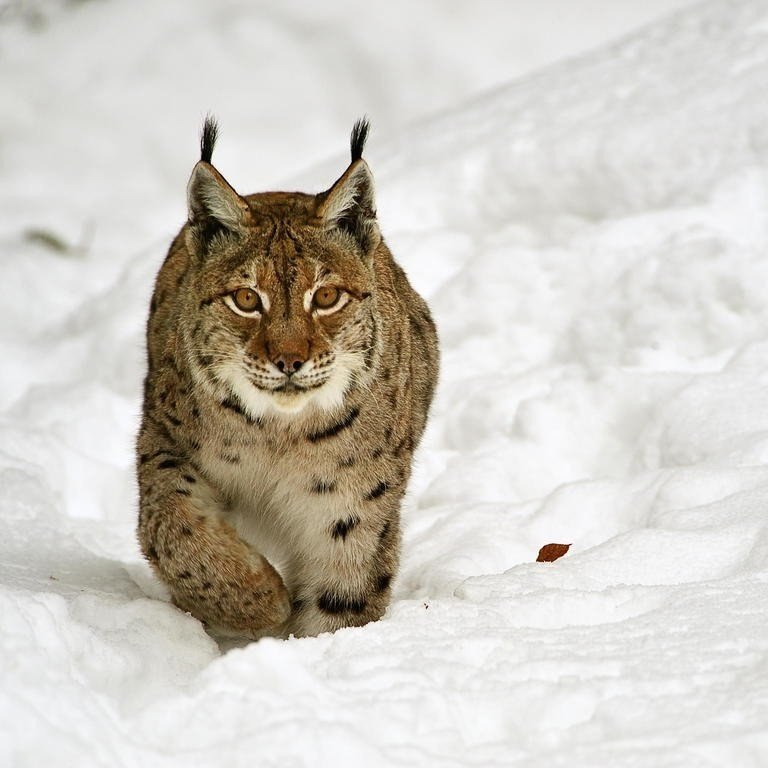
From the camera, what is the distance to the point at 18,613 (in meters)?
3.16

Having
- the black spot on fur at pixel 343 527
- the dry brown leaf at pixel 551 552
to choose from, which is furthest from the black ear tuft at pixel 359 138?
the dry brown leaf at pixel 551 552

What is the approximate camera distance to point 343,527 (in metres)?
4.29

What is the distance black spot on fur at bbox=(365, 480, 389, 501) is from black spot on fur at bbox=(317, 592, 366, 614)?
359 millimetres

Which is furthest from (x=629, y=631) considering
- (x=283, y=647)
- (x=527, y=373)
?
(x=527, y=373)

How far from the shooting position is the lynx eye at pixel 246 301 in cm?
402

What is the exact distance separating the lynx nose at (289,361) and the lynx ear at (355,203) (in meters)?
0.60

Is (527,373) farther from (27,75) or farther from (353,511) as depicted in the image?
(27,75)

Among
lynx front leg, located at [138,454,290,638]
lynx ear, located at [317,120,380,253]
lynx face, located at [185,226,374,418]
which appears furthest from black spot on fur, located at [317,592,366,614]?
lynx ear, located at [317,120,380,253]

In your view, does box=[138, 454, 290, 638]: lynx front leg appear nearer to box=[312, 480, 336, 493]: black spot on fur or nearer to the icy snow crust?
the icy snow crust

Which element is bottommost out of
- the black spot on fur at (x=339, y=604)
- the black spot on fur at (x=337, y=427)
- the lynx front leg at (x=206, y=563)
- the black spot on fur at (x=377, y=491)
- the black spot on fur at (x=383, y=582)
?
the black spot on fur at (x=339, y=604)

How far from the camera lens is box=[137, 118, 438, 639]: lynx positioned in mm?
4039

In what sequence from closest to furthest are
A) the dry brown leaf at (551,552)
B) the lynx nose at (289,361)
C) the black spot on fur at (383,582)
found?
the lynx nose at (289,361), the black spot on fur at (383,582), the dry brown leaf at (551,552)

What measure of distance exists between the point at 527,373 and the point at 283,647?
3.51m

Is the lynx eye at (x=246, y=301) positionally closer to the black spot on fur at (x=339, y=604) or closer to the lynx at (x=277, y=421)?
the lynx at (x=277, y=421)
